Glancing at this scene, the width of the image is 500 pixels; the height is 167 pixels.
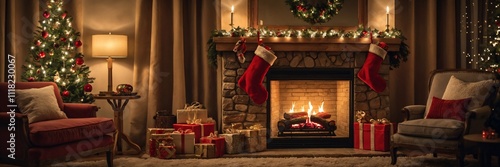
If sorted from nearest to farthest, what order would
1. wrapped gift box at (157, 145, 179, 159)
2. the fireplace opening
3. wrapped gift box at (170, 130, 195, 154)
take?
wrapped gift box at (157, 145, 179, 159)
wrapped gift box at (170, 130, 195, 154)
the fireplace opening

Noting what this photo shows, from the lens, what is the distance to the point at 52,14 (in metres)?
5.79

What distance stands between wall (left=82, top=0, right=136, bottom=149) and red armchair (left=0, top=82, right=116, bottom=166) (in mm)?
1548

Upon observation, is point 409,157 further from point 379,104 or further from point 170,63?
point 170,63

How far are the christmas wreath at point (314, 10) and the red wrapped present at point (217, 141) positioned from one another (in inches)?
65.4

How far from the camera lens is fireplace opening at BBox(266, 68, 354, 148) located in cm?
598

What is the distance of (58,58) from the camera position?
225 inches

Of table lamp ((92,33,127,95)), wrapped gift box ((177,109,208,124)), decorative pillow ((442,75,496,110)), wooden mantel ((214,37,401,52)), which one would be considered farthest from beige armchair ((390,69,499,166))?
table lamp ((92,33,127,95))

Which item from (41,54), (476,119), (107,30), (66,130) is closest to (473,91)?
(476,119)

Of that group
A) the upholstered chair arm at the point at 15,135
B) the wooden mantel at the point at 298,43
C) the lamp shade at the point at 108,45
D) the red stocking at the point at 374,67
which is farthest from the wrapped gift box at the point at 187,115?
the upholstered chair arm at the point at 15,135

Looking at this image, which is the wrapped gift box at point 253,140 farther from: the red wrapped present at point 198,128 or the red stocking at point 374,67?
the red stocking at point 374,67

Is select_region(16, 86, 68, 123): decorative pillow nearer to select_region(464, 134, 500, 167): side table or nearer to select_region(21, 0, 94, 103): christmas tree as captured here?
select_region(21, 0, 94, 103): christmas tree

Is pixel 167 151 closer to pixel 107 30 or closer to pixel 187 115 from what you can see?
pixel 187 115

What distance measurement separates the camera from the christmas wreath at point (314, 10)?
19.7 ft

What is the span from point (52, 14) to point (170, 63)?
4.72 ft
